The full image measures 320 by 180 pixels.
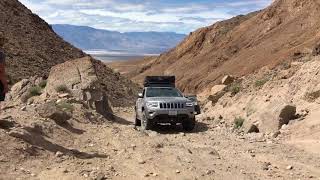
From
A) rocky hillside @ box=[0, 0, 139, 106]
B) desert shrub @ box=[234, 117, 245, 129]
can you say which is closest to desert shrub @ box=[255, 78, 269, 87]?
desert shrub @ box=[234, 117, 245, 129]

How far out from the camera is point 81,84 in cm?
2378

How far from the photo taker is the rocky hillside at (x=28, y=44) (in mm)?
42906

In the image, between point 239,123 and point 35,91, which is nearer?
point 239,123

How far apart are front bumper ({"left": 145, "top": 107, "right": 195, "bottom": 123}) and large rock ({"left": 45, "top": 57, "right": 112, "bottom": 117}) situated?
514cm

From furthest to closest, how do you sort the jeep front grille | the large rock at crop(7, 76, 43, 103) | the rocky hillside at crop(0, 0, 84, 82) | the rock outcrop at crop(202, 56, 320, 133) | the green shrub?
1. the rocky hillside at crop(0, 0, 84, 82)
2. the large rock at crop(7, 76, 43, 103)
3. the green shrub
4. the jeep front grille
5. the rock outcrop at crop(202, 56, 320, 133)

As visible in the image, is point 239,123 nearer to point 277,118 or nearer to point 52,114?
point 277,118

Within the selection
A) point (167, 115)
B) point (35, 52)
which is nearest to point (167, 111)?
point (167, 115)

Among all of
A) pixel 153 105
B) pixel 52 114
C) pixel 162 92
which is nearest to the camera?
pixel 52 114

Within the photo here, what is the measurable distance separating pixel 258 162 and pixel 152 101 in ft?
22.4

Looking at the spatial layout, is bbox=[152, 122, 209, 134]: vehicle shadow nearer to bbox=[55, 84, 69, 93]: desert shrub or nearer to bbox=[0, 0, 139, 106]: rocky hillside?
bbox=[55, 84, 69, 93]: desert shrub

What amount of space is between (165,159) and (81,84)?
1298 cm

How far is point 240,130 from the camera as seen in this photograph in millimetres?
17750

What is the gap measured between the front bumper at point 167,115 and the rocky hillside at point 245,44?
21.9 m

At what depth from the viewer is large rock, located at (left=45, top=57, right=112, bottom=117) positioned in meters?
22.8
